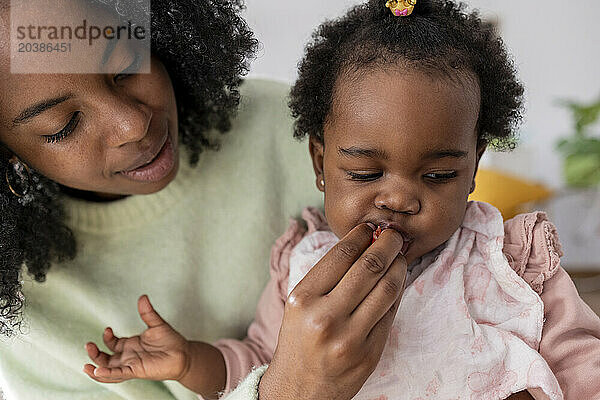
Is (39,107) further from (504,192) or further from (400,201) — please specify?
(504,192)

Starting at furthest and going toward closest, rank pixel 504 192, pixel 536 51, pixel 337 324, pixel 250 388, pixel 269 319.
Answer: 1. pixel 536 51
2. pixel 504 192
3. pixel 269 319
4. pixel 250 388
5. pixel 337 324

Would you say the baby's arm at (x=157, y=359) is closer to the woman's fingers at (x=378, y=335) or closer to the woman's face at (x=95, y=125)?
the woman's face at (x=95, y=125)

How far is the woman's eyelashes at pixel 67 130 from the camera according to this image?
1.16 m

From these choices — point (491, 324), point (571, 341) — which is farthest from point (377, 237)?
point (571, 341)

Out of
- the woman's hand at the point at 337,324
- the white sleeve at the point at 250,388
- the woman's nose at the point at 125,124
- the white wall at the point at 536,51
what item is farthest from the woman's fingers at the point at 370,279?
the white wall at the point at 536,51

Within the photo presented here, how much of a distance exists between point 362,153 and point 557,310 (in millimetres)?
457

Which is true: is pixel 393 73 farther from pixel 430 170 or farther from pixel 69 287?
pixel 69 287

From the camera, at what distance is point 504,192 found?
3.13 metres

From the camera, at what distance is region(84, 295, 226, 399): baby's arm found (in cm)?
127

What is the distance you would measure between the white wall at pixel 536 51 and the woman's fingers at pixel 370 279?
2975mm

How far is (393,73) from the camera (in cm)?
110

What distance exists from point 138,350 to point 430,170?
0.69m

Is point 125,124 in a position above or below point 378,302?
above

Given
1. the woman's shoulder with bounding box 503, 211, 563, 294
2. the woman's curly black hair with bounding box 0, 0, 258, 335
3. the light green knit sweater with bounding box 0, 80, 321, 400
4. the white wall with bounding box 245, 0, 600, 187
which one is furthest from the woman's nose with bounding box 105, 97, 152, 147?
the white wall with bounding box 245, 0, 600, 187
